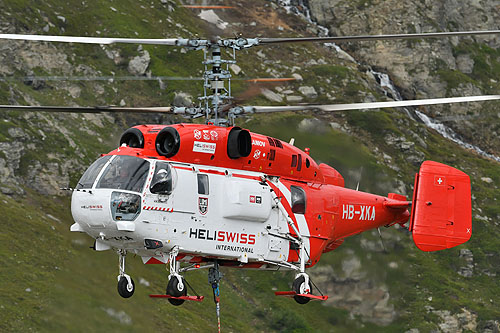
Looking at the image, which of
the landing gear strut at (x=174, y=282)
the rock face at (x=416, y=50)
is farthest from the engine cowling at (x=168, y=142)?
the rock face at (x=416, y=50)

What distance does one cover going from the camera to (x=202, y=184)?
32750mm

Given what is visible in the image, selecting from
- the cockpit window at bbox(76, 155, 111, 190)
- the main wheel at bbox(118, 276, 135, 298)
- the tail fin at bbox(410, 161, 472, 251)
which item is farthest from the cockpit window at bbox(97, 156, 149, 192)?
the tail fin at bbox(410, 161, 472, 251)

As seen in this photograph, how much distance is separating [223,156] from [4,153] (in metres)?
31.2

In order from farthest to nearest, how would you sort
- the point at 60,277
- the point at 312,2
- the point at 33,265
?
the point at 312,2, the point at 33,265, the point at 60,277

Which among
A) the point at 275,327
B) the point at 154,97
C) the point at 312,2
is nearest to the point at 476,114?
the point at 312,2

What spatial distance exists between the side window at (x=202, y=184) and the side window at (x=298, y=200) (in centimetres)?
453

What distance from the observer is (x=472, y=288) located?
68.3 metres

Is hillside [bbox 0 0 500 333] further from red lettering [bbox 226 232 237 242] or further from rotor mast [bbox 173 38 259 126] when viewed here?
red lettering [bbox 226 232 237 242]

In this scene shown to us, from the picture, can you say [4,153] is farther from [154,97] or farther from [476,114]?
[476,114]

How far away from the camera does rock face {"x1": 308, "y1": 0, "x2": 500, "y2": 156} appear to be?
3772 inches

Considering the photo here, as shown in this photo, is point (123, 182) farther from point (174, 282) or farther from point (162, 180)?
point (174, 282)

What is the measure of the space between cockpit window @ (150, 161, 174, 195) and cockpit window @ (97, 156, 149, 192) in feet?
1.17

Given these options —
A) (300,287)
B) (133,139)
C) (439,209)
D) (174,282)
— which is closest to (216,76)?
(133,139)

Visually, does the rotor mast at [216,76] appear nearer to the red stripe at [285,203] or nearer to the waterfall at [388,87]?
the red stripe at [285,203]
